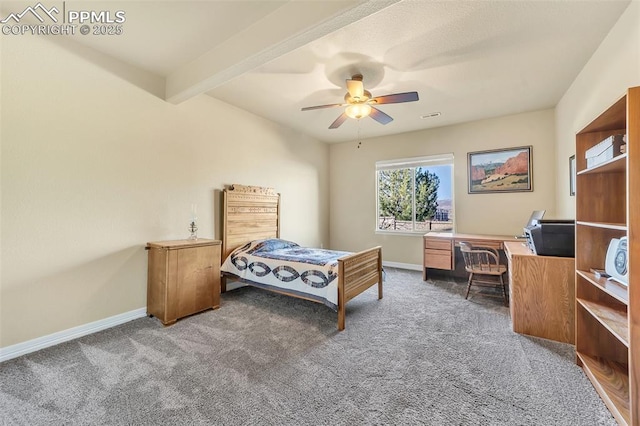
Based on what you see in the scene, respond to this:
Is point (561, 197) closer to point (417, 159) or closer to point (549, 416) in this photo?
point (417, 159)

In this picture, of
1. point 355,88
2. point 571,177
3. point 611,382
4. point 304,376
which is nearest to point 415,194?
point 571,177

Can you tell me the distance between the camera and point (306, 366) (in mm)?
1963

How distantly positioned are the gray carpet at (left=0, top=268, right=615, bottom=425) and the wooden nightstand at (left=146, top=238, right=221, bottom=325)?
184 mm

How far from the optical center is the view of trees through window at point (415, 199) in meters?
4.75

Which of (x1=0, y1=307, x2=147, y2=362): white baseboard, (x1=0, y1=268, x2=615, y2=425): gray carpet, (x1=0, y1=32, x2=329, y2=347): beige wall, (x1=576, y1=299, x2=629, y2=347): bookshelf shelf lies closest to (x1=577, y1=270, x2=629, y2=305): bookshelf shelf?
(x1=576, y1=299, x2=629, y2=347): bookshelf shelf

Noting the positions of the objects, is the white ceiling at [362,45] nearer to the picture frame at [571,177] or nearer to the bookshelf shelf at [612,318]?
the picture frame at [571,177]

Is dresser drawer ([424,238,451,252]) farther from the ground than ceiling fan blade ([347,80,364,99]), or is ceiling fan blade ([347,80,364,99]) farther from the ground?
ceiling fan blade ([347,80,364,99])

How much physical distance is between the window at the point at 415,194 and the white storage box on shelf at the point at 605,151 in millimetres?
2924

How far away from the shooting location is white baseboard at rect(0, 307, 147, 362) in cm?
208

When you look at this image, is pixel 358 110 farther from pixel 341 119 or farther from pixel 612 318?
pixel 612 318

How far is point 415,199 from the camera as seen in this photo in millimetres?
5059

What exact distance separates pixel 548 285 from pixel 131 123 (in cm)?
438

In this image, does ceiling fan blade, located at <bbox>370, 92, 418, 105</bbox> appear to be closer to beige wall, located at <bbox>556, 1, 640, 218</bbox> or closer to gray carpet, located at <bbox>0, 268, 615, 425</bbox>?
beige wall, located at <bbox>556, 1, 640, 218</bbox>

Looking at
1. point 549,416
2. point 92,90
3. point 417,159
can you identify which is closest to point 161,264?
point 92,90
